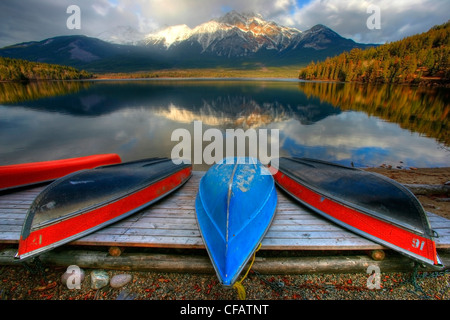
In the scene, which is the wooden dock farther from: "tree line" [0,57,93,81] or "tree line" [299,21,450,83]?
"tree line" [0,57,93,81]

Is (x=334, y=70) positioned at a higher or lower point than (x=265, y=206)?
higher

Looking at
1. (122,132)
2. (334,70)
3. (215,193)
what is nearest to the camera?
(215,193)

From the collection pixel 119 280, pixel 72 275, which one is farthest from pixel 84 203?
pixel 119 280

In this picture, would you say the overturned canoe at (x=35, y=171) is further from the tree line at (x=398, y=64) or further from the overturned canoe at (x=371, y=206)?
the tree line at (x=398, y=64)

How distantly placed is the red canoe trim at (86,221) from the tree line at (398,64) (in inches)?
3207

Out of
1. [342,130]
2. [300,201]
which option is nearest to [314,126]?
[342,130]

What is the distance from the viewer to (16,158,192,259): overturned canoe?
321 centimetres

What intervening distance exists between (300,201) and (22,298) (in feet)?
18.1

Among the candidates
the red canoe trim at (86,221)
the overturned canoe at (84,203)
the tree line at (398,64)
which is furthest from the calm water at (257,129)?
the tree line at (398,64)

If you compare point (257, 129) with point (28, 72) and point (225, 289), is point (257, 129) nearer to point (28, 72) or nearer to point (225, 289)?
point (225, 289)

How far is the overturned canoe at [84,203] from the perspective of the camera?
10.5ft

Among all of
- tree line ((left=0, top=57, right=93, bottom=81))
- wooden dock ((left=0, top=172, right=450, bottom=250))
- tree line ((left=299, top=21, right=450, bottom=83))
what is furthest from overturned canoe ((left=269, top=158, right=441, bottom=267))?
tree line ((left=0, top=57, right=93, bottom=81))

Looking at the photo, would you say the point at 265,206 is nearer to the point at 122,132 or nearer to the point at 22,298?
the point at 22,298

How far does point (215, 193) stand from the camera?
4090 mm
